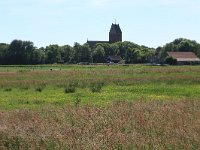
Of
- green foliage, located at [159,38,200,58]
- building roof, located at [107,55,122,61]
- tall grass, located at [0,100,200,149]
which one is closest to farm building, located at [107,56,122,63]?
building roof, located at [107,55,122,61]

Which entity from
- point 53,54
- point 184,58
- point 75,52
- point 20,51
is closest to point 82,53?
point 75,52

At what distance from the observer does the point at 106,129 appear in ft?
30.7

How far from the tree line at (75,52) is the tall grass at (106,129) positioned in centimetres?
13601

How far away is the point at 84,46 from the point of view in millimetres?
171125

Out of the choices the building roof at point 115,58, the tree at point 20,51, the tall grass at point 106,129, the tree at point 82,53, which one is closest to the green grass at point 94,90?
the tall grass at point 106,129

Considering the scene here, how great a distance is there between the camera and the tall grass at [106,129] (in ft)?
26.7

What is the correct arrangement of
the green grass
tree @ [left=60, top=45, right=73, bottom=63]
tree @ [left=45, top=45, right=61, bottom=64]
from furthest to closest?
tree @ [left=60, top=45, right=73, bottom=63] → tree @ [left=45, top=45, right=61, bottom=64] → the green grass

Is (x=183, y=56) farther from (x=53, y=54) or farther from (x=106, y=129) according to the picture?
(x=106, y=129)

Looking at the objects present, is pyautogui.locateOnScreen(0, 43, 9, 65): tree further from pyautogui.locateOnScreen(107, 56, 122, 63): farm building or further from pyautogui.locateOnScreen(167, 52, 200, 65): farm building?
pyautogui.locateOnScreen(167, 52, 200, 65): farm building

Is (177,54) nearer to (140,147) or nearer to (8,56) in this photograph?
(8,56)

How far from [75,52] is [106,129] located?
164 metres

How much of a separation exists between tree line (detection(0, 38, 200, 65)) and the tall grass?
136 metres

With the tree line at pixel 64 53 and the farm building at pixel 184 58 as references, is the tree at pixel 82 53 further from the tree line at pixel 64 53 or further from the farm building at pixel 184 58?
the farm building at pixel 184 58

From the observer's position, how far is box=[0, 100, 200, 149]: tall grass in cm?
813
